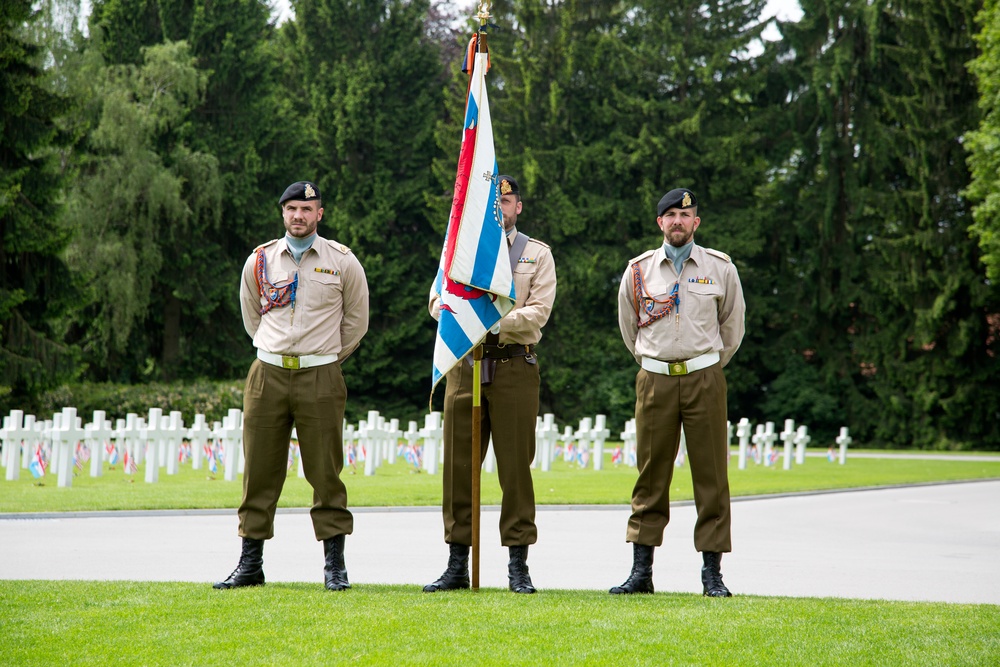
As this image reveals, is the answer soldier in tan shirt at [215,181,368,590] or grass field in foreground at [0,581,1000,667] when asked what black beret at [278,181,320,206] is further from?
grass field in foreground at [0,581,1000,667]

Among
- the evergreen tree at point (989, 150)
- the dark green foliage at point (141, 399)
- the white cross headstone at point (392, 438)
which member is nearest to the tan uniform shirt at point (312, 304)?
the white cross headstone at point (392, 438)

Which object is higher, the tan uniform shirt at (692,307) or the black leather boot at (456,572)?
the tan uniform shirt at (692,307)

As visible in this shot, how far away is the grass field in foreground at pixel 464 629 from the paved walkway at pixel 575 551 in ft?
3.46

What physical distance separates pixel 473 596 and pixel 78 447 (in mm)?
11392

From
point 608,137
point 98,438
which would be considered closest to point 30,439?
point 98,438

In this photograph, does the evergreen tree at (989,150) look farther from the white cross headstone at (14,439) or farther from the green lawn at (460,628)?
the green lawn at (460,628)

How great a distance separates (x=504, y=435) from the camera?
252 inches

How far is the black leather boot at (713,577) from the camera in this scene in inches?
247

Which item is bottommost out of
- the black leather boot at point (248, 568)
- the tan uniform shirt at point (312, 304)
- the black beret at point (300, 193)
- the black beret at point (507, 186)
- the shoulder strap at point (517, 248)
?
the black leather boot at point (248, 568)

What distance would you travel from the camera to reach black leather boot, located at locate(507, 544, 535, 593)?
20.6ft

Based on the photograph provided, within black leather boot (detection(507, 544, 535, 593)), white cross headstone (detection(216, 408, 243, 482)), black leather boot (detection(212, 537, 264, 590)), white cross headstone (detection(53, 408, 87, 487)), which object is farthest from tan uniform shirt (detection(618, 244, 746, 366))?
white cross headstone (detection(216, 408, 243, 482))

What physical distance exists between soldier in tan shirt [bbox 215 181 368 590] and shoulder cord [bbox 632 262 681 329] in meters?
1.74

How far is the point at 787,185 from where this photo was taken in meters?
37.6

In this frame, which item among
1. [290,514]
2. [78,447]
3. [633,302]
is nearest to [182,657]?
[633,302]
